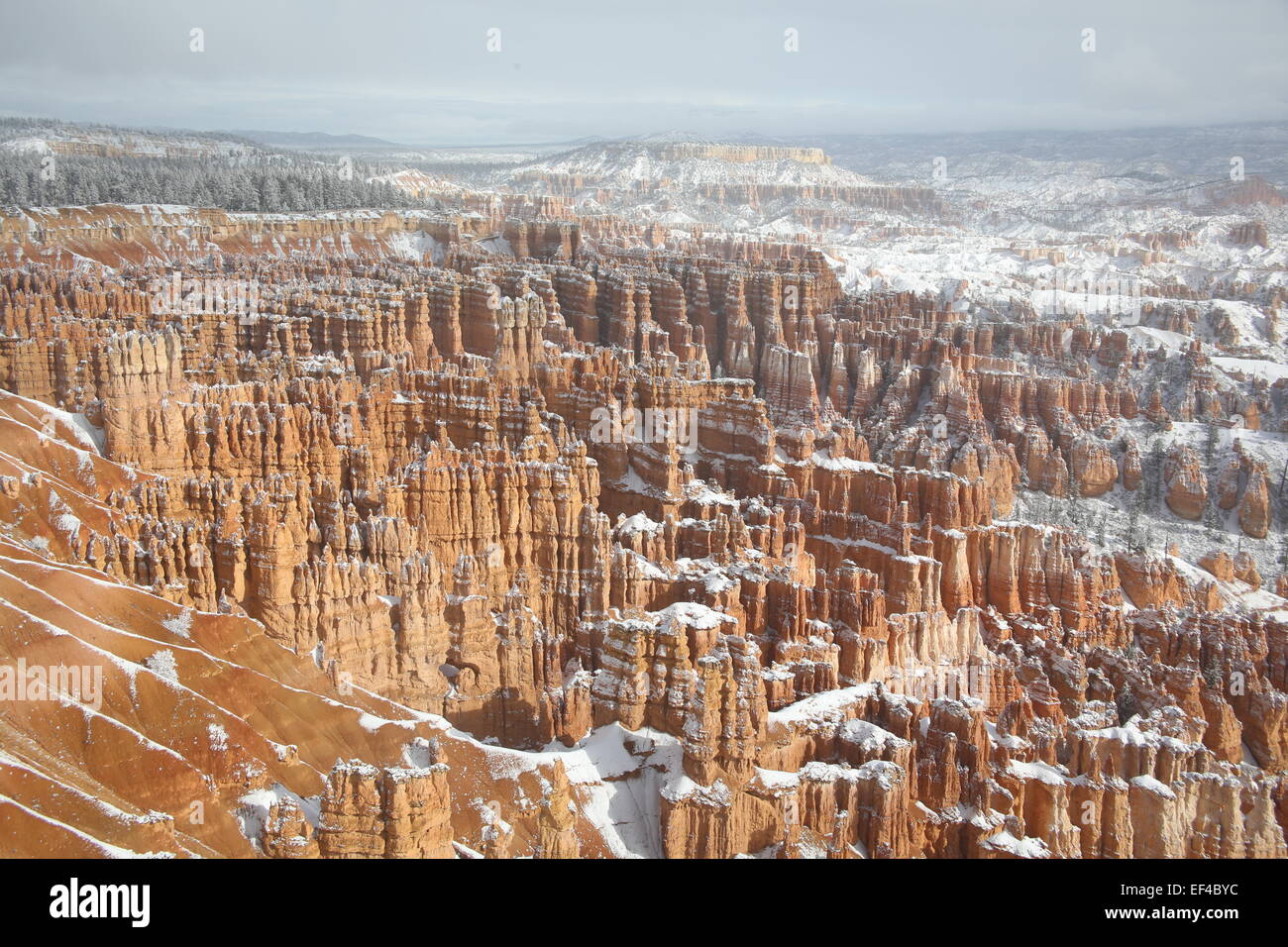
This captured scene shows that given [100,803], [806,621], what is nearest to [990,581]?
[806,621]

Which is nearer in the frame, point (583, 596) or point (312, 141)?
point (583, 596)

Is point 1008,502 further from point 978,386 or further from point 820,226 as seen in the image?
point 820,226

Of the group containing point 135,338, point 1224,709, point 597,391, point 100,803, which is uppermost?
point 135,338

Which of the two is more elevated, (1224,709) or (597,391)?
(597,391)

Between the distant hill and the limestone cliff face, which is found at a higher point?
the distant hill

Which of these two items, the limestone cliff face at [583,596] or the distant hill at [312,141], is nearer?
the limestone cliff face at [583,596]

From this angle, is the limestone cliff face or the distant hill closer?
the limestone cliff face

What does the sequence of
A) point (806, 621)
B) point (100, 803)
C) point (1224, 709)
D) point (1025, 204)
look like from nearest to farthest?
point (100, 803) → point (1224, 709) → point (806, 621) → point (1025, 204)

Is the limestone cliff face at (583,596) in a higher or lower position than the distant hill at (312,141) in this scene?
lower
